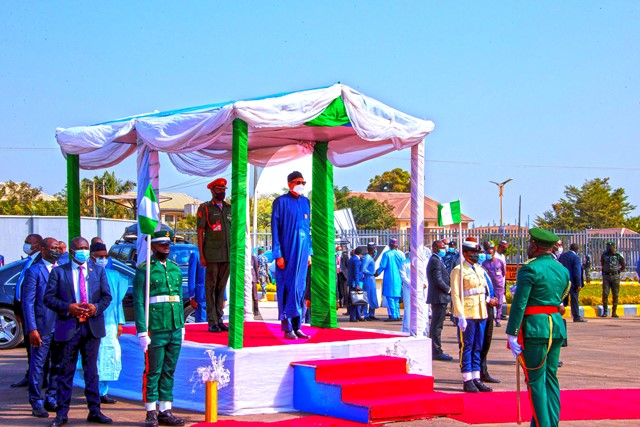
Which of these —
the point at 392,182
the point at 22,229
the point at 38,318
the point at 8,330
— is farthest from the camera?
the point at 392,182

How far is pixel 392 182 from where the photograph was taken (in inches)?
3226

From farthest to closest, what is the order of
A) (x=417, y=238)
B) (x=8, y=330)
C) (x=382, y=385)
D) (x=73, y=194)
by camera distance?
1. (x=8, y=330)
2. (x=73, y=194)
3. (x=417, y=238)
4. (x=382, y=385)

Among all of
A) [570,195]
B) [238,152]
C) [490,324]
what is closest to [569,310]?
[490,324]

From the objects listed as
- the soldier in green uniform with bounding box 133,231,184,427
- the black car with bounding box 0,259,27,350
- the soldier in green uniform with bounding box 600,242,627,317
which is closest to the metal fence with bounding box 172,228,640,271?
the soldier in green uniform with bounding box 600,242,627,317

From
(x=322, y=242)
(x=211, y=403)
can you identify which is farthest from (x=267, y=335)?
(x=211, y=403)

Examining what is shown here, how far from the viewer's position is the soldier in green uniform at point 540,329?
7.71m

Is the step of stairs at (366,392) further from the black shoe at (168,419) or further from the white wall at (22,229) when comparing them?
the white wall at (22,229)

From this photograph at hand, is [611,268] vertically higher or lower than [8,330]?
higher

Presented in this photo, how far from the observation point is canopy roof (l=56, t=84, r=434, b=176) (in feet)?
32.6

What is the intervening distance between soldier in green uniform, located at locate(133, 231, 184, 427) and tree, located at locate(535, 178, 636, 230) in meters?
51.5

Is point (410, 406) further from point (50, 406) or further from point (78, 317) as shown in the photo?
point (50, 406)

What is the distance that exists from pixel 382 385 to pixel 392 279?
11.7m

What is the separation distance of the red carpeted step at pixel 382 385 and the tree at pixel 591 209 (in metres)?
49.9

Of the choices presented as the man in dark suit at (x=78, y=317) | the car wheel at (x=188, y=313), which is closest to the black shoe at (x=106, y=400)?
the man in dark suit at (x=78, y=317)
